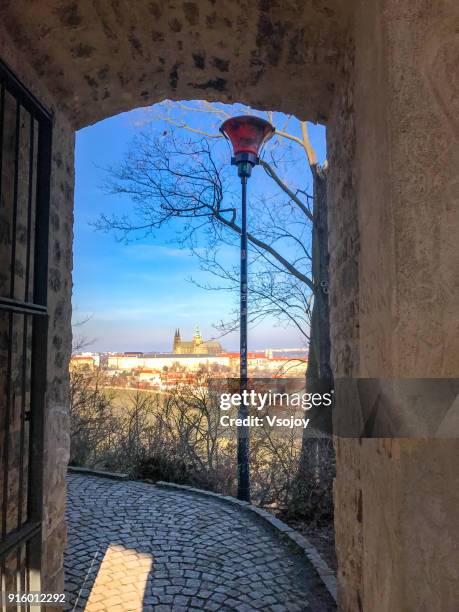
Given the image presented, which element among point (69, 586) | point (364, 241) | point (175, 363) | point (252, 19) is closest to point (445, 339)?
point (364, 241)

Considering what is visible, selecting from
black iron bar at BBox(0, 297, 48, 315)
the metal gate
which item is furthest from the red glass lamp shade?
black iron bar at BBox(0, 297, 48, 315)

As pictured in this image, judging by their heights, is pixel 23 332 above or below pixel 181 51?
below

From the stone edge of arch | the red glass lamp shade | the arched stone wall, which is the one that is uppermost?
the red glass lamp shade

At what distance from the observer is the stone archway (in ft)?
4.17

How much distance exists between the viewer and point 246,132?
4582mm

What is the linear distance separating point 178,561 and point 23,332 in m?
2.23

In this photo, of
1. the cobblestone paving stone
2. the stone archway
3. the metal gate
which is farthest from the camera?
the cobblestone paving stone

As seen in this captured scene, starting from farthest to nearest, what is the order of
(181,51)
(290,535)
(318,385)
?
(318,385) < (290,535) < (181,51)

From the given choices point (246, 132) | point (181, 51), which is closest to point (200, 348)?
point (246, 132)

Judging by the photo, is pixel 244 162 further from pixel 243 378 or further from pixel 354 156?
pixel 354 156

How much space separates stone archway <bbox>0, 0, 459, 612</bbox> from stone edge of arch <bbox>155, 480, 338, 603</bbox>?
0.95m

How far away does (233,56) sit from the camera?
232 cm

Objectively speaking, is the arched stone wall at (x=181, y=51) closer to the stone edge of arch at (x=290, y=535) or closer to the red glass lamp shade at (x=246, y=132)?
the red glass lamp shade at (x=246, y=132)

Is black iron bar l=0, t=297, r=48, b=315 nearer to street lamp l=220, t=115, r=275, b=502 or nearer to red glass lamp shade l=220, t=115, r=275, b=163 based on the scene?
street lamp l=220, t=115, r=275, b=502
